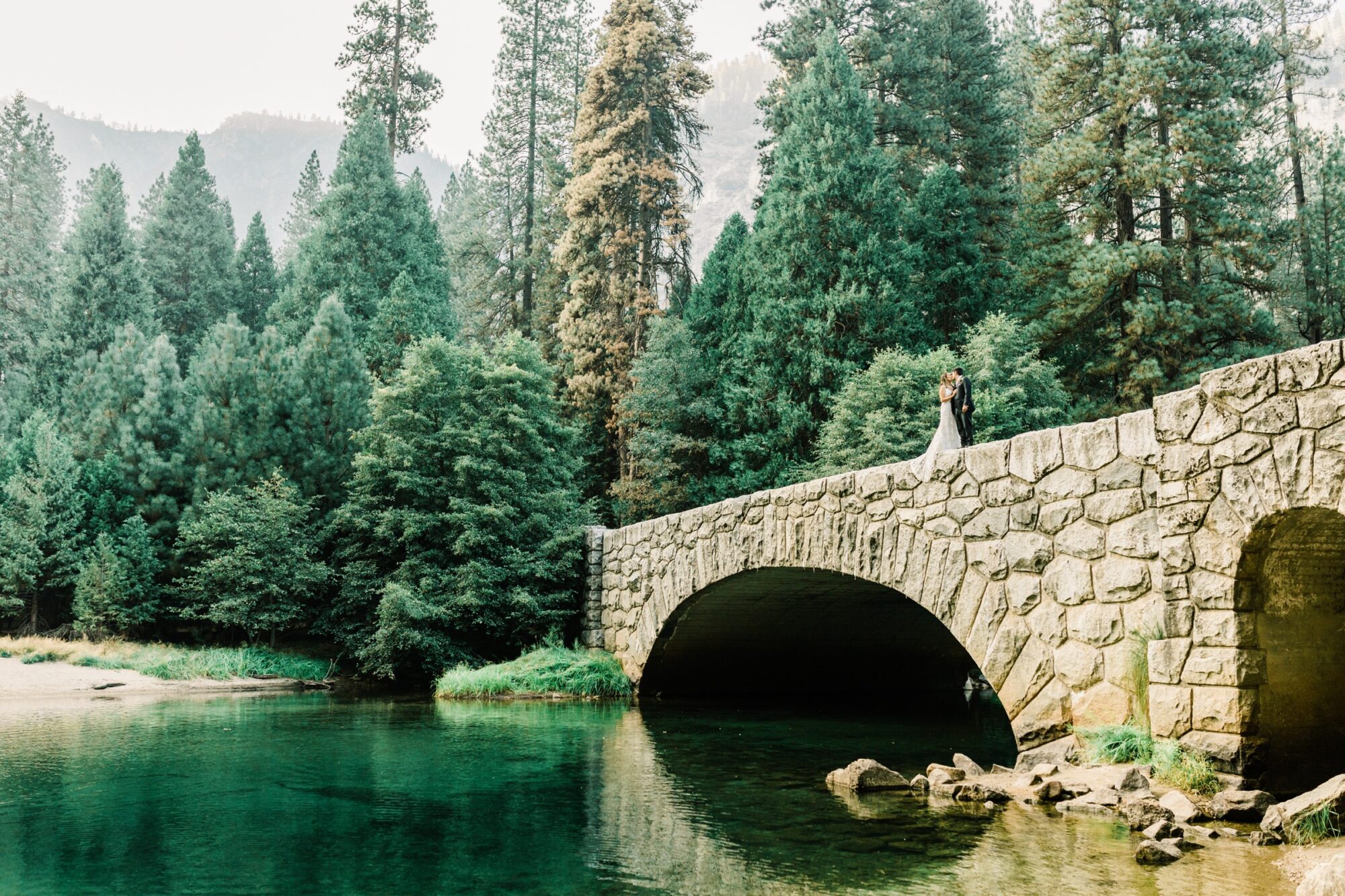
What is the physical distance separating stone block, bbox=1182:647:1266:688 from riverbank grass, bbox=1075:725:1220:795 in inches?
18.3

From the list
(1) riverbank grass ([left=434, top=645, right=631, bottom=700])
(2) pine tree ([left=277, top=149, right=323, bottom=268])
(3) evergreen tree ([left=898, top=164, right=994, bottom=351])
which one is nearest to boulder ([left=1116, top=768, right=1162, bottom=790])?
(1) riverbank grass ([left=434, top=645, right=631, bottom=700])

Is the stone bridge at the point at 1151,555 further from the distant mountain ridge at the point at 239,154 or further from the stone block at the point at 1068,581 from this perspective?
the distant mountain ridge at the point at 239,154

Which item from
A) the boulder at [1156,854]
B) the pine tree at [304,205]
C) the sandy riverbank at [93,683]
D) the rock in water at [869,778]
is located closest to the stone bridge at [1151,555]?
the rock in water at [869,778]

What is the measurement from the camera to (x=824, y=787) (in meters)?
7.50

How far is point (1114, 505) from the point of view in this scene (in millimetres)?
6715

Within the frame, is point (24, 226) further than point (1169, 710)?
Yes

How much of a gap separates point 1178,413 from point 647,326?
764 inches

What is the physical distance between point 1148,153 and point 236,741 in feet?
61.1

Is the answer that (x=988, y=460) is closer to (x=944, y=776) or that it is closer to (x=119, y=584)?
(x=944, y=776)

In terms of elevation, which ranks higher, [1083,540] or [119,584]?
[1083,540]

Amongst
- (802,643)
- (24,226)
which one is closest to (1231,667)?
(802,643)

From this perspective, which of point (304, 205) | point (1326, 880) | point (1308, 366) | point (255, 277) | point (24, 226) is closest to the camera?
point (1326, 880)

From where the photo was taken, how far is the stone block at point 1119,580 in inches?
257

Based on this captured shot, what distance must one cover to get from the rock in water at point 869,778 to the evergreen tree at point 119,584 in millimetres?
14922
